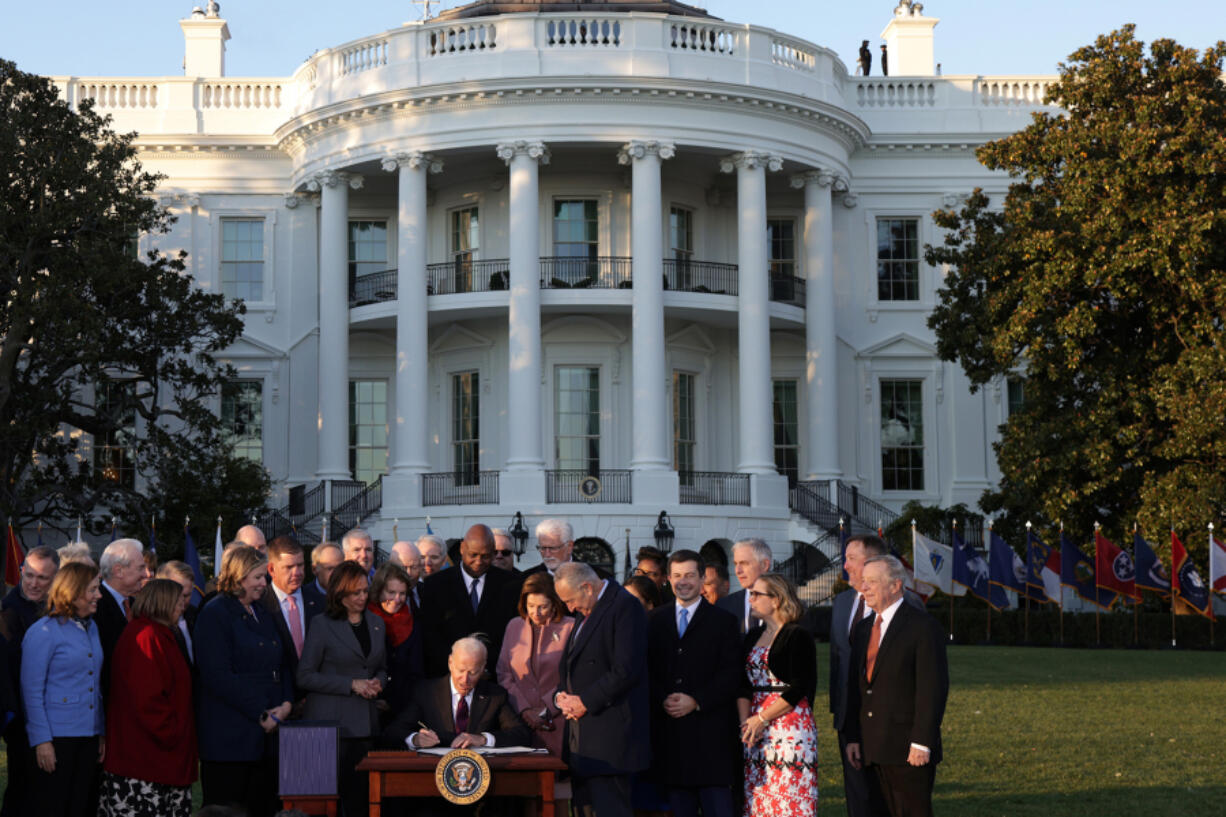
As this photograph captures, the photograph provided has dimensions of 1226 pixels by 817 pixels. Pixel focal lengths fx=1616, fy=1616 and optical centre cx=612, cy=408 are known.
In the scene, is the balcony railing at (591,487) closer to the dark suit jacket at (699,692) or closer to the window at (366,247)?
the window at (366,247)

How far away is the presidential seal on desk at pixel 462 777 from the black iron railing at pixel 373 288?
2674 centimetres

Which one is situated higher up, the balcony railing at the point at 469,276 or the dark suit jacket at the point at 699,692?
the balcony railing at the point at 469,276

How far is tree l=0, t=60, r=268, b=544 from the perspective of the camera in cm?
2750

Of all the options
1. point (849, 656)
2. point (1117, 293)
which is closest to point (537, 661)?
point (849, 656)

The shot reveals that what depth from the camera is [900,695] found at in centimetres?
863

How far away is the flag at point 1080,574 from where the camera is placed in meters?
24.8

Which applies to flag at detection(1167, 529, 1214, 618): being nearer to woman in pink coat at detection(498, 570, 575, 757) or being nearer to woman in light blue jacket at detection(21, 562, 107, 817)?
woman in pink coat at detection(498, 570, 575, 757)

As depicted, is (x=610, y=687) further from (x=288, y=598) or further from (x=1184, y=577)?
(x=1184, y=577)

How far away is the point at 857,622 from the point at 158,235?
28241 millimetres

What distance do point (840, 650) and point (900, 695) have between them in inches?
45.7

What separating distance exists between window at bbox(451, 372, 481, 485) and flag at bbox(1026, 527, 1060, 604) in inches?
493

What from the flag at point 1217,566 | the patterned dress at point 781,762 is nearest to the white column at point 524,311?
the flag at point 1217,566

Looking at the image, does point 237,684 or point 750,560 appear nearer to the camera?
point 237,684

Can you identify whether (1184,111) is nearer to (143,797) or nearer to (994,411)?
(994,411)
